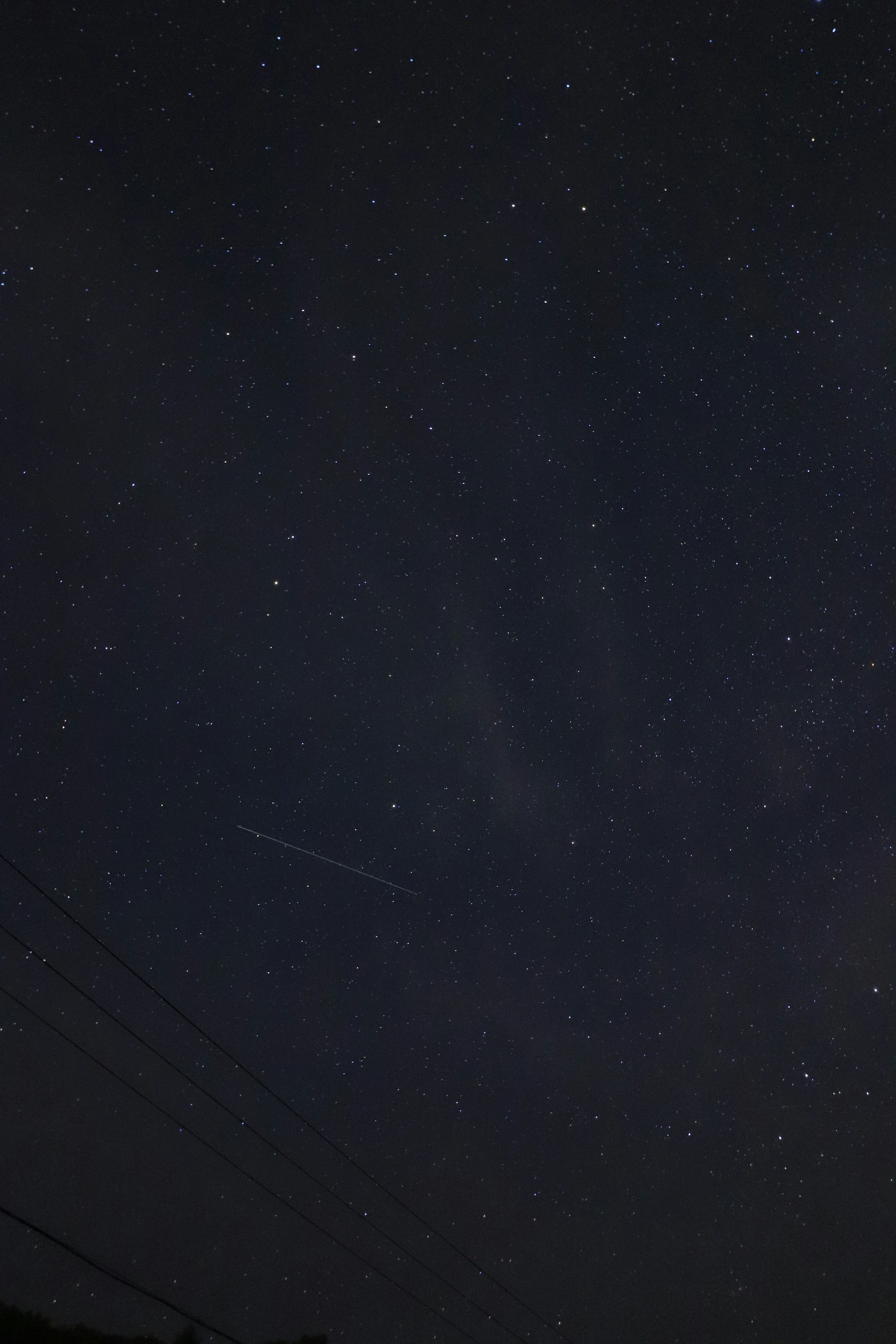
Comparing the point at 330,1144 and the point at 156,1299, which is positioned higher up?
the point at 330,1144

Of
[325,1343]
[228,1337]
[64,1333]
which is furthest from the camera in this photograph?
[325,1343]

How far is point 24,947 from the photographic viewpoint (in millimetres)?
8812

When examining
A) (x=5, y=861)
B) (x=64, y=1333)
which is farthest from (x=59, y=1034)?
(x=64, y=1333)

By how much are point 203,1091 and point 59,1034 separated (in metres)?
2.45

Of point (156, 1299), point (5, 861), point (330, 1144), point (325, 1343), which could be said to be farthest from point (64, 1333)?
point (5, 861)

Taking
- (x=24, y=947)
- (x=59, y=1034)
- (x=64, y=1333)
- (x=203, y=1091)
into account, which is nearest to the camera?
(x=24, y=947)

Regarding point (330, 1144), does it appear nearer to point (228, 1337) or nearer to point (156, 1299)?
point (228, 1337)

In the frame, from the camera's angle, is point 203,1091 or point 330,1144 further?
point 330,1144

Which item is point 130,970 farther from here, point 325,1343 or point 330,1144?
point 325,1343

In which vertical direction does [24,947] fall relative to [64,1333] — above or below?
above

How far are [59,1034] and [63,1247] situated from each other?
123 inches

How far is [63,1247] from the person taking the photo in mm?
8047

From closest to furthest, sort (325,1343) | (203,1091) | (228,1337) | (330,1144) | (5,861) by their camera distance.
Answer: (5,861)
(228,1337)
(203,1091)
(330,1144)
(325,1343)

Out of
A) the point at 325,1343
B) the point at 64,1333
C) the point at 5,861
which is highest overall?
the point at 5,861
